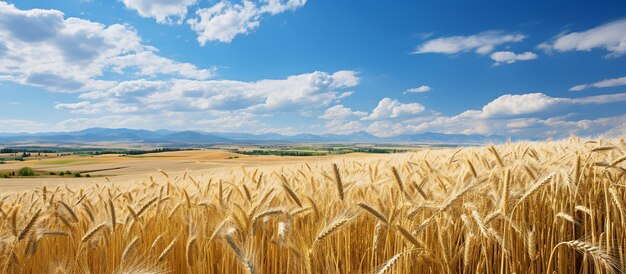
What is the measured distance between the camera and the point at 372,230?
2666 millimetres

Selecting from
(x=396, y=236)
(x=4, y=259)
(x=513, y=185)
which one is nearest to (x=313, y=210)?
(x=396, y=236)

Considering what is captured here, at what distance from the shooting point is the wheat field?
84.5 inches

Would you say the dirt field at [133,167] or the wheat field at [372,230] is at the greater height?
the wheat field at [372,230]

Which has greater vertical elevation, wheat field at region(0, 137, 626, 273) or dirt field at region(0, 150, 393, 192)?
wheat field at region(0, 137, 626, 273)

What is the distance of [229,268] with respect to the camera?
2.48 meters

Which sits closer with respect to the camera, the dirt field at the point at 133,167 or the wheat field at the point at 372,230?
the wheat field at the point at 372,230

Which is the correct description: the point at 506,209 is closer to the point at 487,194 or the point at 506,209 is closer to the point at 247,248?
the point at 487,194

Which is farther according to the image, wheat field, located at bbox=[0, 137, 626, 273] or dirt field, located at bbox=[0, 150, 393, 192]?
dirt field, located at bbox=[0, 150, 393, 192]

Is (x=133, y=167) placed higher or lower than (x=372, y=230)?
lower

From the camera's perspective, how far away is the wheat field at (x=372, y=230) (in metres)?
2.15

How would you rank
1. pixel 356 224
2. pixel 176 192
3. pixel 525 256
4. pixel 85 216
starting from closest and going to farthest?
pixel 525 256
pixel 356 224
pixel 85 216
pixel 176 192

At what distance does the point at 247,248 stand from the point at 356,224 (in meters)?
0.86

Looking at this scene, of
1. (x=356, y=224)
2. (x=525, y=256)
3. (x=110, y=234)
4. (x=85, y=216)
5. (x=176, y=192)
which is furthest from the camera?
(x=176, y=192)

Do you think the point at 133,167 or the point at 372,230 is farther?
the point at 133,167
